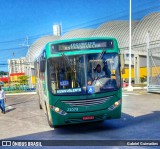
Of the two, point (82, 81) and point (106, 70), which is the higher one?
point (106, 70)

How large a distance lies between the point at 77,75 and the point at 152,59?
16208 millimetres

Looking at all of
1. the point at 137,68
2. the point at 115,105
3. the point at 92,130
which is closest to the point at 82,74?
the point at 115,105

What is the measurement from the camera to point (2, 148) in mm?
5926

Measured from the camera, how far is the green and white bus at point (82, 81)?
848 cm

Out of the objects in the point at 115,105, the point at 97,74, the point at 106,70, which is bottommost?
the point at 115,105

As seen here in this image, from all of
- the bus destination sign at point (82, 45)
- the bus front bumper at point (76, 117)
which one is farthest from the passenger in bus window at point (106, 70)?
the bus front bumper at point (76, 117)

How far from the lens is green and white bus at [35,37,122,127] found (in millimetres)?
8477

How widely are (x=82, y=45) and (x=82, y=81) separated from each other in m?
1.24

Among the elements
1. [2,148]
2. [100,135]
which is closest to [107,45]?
[100,135]

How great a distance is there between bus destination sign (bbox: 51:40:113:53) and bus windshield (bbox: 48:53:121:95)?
1.01 feet

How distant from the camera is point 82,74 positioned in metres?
8.54

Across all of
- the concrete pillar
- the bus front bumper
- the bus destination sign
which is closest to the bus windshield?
the bus destination sign

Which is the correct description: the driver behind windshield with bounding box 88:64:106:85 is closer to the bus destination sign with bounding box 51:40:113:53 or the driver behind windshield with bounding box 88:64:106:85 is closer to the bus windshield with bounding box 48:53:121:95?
the bus windshield with bounding box 48:53:121:95

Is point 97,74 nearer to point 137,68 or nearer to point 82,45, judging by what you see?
point 82,45
